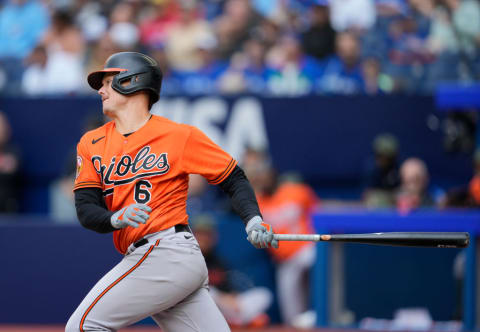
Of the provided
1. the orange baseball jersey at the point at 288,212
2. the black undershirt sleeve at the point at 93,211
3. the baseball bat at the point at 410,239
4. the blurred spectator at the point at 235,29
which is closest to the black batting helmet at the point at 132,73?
the black undershirt sleeve at the point at 93,211

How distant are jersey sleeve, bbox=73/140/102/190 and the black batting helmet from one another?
33 cm

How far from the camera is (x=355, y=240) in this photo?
3422 mm

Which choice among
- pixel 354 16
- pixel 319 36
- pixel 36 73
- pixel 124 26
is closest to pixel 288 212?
pixel 319 36

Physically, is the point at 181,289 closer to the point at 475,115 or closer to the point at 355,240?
the point at 355,240

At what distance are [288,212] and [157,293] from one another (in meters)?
3.87

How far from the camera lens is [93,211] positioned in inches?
129

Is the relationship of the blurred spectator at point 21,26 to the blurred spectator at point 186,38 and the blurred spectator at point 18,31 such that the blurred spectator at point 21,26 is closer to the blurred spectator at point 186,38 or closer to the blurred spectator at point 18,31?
the blurred spectator at point 18,31

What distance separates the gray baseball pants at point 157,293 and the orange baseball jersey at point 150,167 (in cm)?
11

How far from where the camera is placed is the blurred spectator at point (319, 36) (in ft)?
27.9

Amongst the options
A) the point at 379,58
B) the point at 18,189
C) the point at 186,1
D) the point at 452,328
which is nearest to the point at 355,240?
the point at 452,328

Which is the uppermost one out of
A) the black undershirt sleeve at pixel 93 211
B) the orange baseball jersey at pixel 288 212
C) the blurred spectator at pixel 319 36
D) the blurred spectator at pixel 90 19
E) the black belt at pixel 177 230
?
the blurred spectator at pixel 90 19

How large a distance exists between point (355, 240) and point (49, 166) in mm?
5663

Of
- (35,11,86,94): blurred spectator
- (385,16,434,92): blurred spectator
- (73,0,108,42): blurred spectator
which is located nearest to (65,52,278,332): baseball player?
(385,16,434,92): blurred spectator

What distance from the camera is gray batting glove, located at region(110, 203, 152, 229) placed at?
3.10 m
